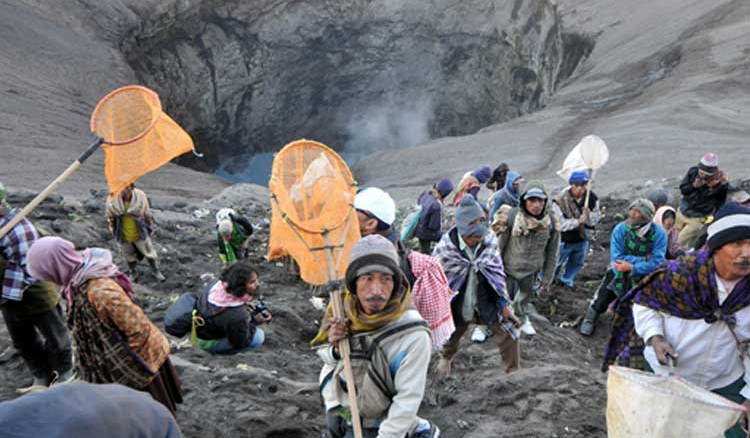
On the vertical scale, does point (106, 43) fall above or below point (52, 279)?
above

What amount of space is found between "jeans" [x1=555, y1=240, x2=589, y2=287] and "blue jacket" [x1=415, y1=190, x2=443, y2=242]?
1.58 metres

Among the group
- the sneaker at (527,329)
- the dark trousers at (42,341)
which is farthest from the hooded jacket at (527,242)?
the dark trousers at (42,341)

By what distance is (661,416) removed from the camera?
2.05 m

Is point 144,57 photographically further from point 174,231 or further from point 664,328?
point 664,328

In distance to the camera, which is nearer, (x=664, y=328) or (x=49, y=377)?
(x=664, y=328)

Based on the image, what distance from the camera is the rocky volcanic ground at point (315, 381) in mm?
3594

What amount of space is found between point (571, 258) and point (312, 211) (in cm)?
513

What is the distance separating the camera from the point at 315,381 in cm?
449

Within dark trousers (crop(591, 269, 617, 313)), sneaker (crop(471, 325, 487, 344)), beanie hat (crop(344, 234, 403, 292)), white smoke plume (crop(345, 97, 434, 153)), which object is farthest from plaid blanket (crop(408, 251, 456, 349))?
white smoke plume (crop(345, 97, 434, 153))

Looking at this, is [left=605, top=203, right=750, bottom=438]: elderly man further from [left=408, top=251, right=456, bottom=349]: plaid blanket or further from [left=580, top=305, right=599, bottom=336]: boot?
[left=580, top=305, right=599, bottom=336]: boot

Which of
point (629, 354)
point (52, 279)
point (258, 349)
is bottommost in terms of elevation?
point (258, 349)

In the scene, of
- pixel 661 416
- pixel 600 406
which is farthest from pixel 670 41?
pixel 661 416

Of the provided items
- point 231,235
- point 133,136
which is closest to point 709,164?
point 231,235

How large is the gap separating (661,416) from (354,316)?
127 centimetres
